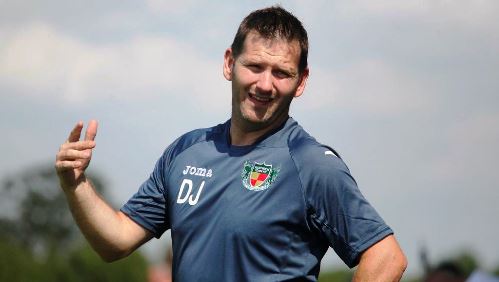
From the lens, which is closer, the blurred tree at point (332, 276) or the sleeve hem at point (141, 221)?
the sleeve hem at point (141, 221)

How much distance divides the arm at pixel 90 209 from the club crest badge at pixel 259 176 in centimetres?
90

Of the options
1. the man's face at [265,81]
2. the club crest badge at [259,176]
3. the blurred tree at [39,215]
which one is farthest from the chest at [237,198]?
the blurred tree at [39,215]

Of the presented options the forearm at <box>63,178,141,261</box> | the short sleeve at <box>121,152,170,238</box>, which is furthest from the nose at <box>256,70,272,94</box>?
the forearm at <box>63,178,141,261</box>

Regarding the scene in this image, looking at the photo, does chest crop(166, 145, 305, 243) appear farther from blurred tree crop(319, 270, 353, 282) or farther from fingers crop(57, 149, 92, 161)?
blurred tree crop(319, 270, 353, 282)

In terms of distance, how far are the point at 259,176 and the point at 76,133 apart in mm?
1063

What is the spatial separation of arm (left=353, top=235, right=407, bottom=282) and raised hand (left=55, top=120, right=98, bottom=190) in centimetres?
166

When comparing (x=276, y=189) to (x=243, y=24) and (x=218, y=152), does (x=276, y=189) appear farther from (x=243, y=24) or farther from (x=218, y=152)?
(x=243, y=24)

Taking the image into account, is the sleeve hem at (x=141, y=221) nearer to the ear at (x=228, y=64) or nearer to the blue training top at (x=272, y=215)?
the blue training top at (x=272, y=215)

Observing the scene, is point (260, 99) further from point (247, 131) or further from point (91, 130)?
point (91, 130)

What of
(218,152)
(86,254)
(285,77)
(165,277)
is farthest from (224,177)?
(86,254)

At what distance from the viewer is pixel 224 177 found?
6008 millimetres

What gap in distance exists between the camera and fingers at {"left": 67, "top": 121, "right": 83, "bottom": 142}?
5996 mm

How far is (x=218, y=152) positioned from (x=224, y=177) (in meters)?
0.25

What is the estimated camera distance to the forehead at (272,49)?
5.98 metres
